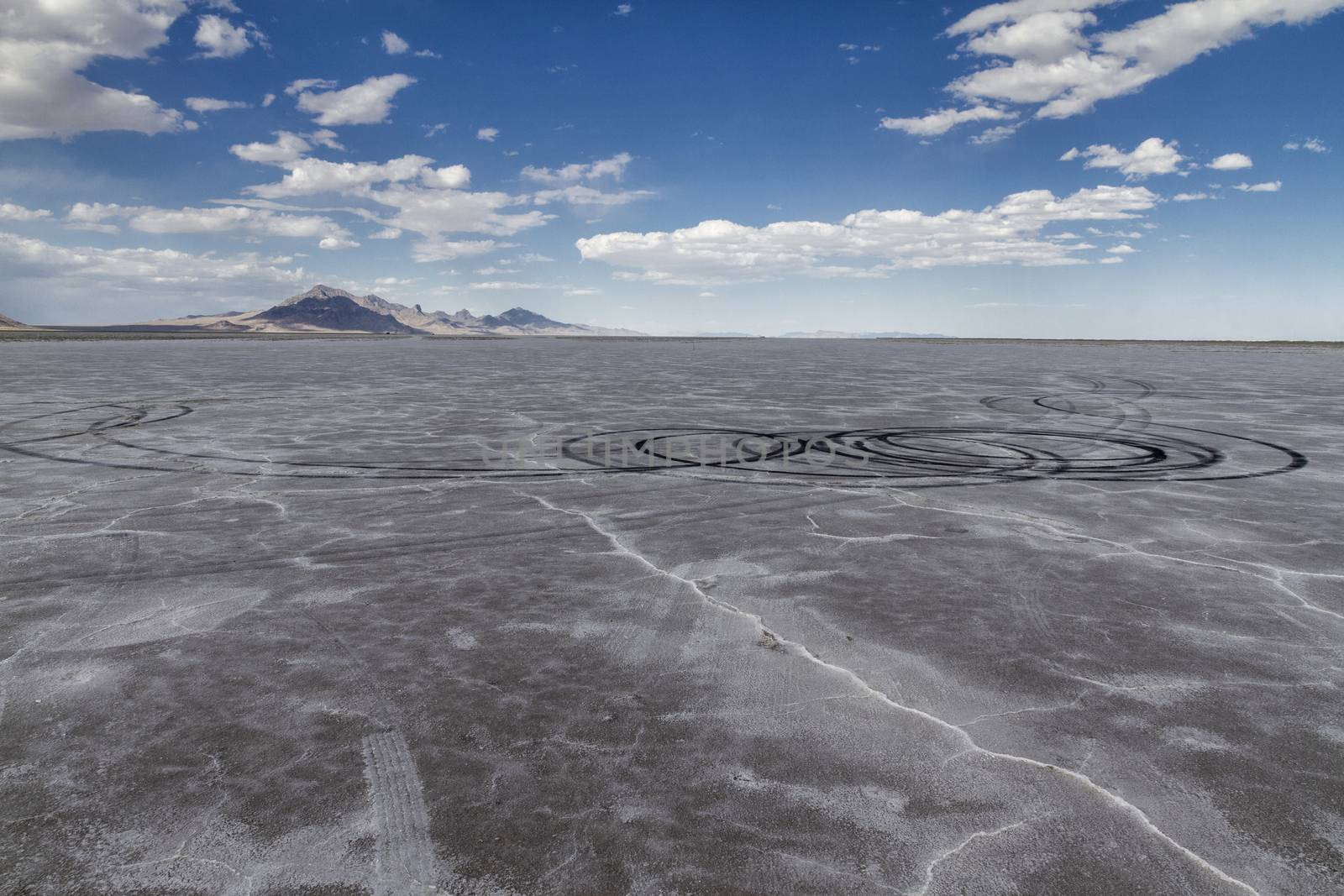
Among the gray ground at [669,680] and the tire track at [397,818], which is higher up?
the gray ground at [669,680]

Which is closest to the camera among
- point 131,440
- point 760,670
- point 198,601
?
point 760,670

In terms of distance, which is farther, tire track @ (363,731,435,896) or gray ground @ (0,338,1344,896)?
gray ground @ (0,338,1344,896)

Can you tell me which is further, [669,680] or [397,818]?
[669,680]

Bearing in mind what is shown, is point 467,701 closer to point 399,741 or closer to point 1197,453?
point 399,741

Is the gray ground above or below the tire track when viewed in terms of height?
above

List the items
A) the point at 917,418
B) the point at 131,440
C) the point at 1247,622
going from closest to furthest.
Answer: the point at 1247,622, the point at 131,440, the point at 917,418

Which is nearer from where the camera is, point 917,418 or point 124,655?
point 124,655

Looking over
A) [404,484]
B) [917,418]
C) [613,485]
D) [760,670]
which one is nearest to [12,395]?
[404,484]

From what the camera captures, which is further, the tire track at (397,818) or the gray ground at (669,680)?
the gray ground at (669,680)
